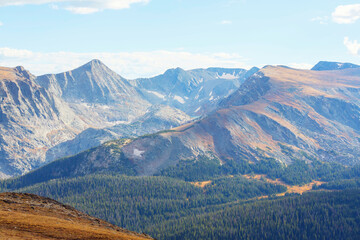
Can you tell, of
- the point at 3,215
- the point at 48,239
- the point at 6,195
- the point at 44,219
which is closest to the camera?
the point at 48,239

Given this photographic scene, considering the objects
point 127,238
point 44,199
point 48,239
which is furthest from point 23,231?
point 44,199

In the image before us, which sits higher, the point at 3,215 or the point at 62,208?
the point at 3,215

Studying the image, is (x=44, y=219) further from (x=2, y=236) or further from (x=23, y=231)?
(x=2, y=236)

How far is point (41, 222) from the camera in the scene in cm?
7531

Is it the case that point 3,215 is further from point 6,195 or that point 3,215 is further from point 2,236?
point 6,195

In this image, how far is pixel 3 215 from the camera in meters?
73.5

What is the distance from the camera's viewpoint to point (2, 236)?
63.1 metres

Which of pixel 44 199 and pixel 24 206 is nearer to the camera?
pixel 24 206

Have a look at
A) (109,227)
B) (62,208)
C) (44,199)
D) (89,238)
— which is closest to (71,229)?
(89,238)

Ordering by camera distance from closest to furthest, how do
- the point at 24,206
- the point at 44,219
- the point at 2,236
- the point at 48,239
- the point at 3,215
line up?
1. the point at 2,236
2. the point at 48,239
3. the point at 3,215
4. the point at 44,219
5. the point at 24,206

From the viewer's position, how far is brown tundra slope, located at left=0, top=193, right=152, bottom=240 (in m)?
68.6

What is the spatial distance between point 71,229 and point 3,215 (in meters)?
14.0

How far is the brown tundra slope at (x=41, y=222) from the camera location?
6862 cm

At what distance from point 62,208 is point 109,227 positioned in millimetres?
15721
